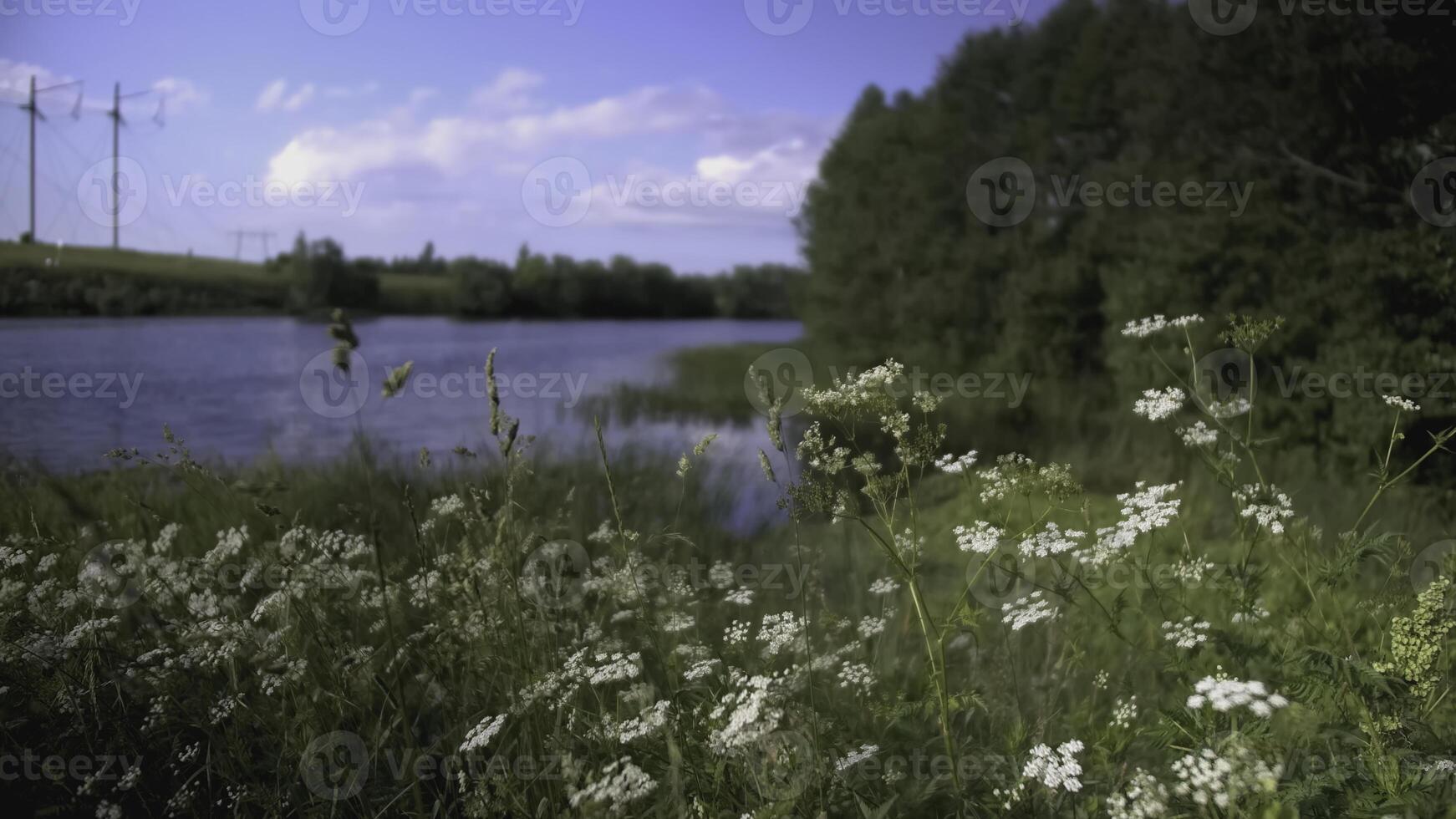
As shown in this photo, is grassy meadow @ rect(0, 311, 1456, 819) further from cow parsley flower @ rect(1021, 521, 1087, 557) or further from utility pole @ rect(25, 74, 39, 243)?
utility pole @ rect(25, 74, 39, 243)

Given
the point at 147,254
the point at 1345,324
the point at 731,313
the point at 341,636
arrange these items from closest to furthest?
1. the point at 341,636
2. the point at 147,254
3. the point at 1345,324
4. the point at 731,313

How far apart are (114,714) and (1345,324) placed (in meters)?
9.03

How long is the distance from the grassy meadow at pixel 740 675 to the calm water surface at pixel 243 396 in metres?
0.80

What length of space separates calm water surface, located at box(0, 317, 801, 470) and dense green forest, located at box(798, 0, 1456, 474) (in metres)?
4.42

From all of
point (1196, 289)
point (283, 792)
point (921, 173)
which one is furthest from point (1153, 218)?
point (283, 792)

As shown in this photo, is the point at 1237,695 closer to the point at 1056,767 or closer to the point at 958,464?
the point at 1056,767

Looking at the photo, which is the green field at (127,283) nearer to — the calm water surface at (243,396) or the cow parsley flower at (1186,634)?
the calm water surface at (243,396)

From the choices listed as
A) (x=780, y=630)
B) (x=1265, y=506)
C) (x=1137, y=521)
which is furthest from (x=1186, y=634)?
(x=780, y=630)

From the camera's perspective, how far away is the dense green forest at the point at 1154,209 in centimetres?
795

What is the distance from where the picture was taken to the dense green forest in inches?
313

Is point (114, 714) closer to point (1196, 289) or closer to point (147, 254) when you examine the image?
point (147, 254)

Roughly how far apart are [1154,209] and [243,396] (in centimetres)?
1088

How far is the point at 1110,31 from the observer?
45.8 feet

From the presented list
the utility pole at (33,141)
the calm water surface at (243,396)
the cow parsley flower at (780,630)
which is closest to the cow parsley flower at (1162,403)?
the cow parsley flower at (780,630)
